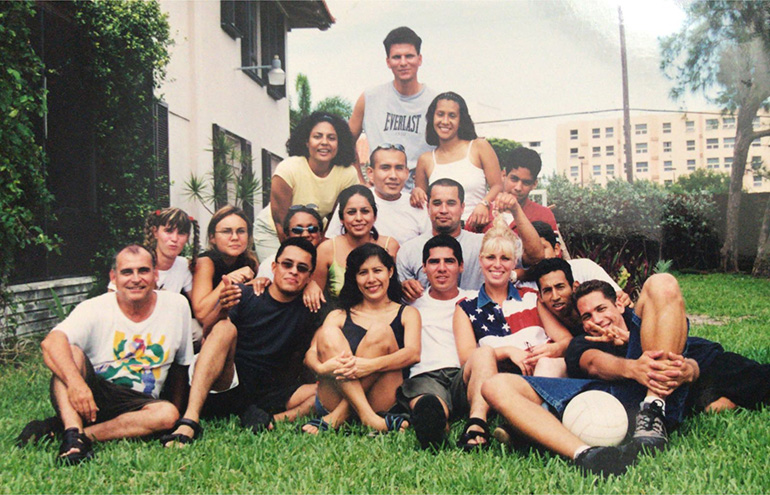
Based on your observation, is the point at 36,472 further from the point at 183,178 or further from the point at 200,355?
the point at 183,178

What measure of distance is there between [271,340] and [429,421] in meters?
1.15

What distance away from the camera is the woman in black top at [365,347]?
3.17 m

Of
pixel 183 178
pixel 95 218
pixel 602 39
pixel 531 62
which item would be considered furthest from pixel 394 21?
pixel 95 218

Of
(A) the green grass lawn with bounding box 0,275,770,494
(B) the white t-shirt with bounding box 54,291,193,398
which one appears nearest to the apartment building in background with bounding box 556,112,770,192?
(A) the green grass lawn with bounding box 0,275,770,494

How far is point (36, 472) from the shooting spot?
8.62ft

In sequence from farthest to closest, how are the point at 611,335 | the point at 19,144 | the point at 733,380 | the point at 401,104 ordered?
the point at 19,144 < the point at 401,104 < the point at 733,380 < the point at 611,335

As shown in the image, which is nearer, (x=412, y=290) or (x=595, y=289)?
(x=595, y=289)

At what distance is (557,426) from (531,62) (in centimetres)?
233

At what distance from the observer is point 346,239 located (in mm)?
3742

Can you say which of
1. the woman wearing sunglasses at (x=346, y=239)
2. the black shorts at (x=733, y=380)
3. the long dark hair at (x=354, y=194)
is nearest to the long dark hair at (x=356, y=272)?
the woman wearing sunglasses at (x=346, y=239)

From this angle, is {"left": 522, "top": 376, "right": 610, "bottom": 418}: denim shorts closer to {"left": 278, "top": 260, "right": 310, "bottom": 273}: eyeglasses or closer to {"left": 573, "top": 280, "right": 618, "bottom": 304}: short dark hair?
{"left": 573, "top": 280, "right": 618, "bottom": 304}: short dark hair

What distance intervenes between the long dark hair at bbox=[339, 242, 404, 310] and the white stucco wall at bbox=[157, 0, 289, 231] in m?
0.98

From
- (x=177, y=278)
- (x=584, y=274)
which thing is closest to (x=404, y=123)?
(x=584, y=274)

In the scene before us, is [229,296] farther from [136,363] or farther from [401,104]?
[401,104]
